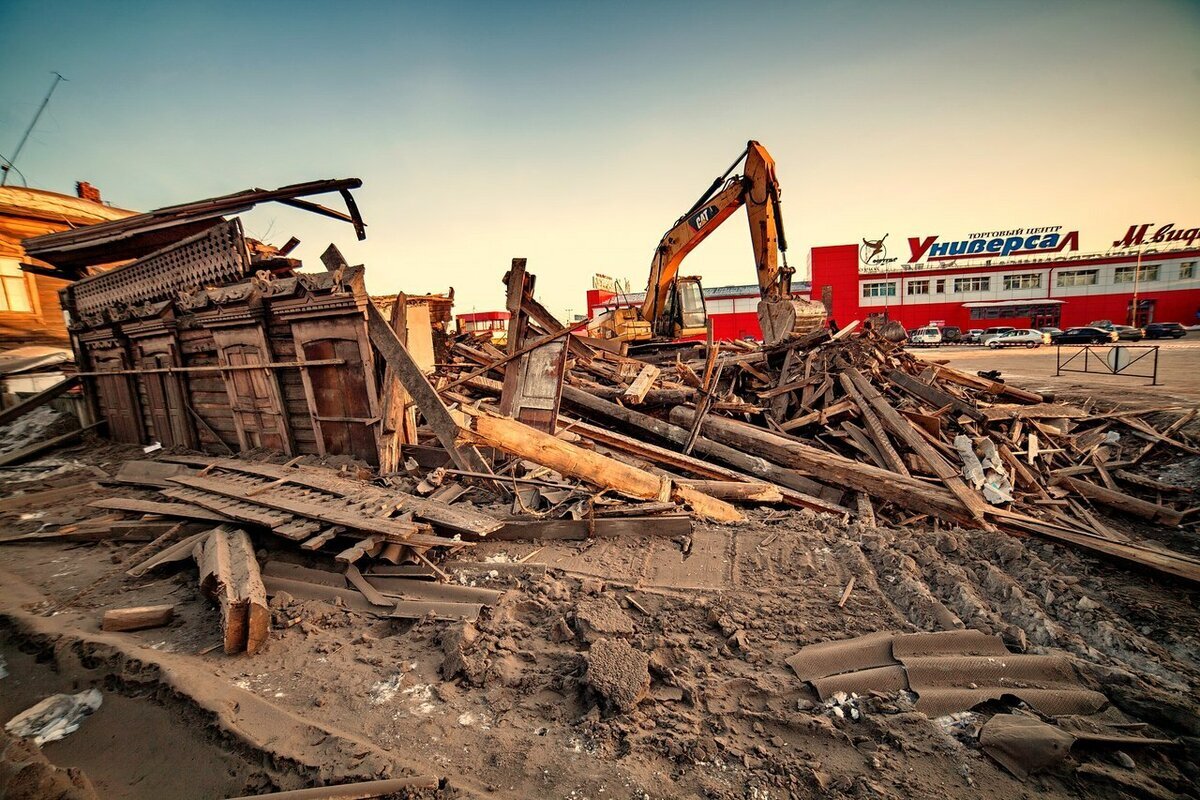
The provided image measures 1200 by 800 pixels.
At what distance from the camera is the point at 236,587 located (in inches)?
155

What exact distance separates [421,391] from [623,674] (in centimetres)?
426

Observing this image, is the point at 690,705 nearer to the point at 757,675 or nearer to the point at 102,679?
the point at 757,675

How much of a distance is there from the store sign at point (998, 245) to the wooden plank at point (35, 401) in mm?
57431

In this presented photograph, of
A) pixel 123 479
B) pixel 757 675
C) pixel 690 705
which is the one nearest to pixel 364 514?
pixel 690 705

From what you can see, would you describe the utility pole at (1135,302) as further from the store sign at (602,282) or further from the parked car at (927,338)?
the store sign at (602,282)

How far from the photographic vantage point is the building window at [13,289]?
14.4 metres

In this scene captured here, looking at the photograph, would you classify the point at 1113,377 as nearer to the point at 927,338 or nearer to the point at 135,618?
the point at 927,338

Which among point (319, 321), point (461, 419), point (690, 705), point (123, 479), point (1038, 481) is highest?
point (319, 321)

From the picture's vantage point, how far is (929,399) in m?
8.20

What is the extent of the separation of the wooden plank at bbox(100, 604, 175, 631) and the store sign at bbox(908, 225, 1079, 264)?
56.2 meters

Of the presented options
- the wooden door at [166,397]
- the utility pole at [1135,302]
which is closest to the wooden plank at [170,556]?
the wooden door at [166,397]

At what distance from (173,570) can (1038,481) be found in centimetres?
1155

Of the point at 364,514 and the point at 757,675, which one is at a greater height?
the point at 364,514

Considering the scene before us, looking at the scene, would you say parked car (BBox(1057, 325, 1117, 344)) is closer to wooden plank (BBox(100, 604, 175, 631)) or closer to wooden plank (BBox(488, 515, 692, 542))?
wooden plank (BBox(488, 515, 692, 542))
